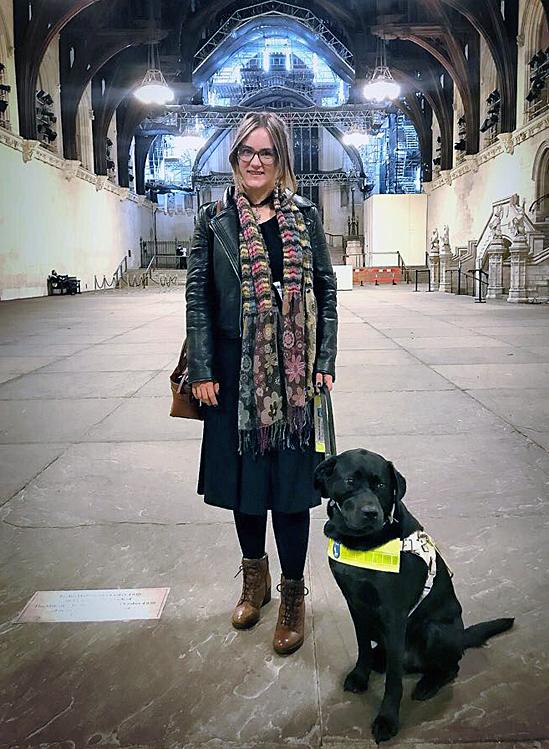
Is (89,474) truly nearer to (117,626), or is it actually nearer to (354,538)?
(117,626)

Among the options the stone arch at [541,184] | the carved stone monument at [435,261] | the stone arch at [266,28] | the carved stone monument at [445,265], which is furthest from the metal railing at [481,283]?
the stone arch at [266,28]

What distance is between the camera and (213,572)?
3.03 metres

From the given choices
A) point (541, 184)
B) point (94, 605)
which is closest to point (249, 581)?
point (94, 605)

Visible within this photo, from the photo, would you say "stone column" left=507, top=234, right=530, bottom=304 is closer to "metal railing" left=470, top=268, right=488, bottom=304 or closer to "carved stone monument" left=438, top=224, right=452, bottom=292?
"metal railing" left=470, top=268, right=488, bottom=304

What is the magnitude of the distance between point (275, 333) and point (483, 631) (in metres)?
1.28

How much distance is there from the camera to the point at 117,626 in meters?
2.60

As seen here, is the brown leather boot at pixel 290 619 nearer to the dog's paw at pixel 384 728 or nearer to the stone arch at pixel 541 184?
the dog's paw at pixel 384 728

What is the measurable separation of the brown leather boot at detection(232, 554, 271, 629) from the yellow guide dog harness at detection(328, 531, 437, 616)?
67 centimetres

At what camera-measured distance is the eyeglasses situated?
244 centimetres

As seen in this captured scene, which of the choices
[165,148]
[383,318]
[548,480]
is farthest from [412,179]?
[548,480]

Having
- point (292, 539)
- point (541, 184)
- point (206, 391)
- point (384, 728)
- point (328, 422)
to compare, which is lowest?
point (384, 728)

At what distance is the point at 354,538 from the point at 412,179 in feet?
147

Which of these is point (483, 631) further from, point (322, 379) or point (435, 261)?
point (435, 261)

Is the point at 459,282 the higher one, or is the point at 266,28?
the point at 266,28
